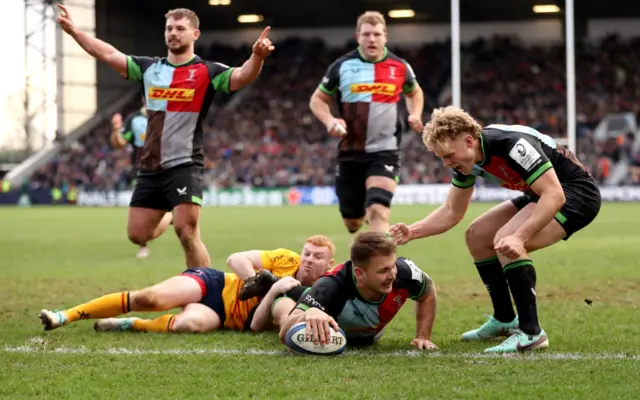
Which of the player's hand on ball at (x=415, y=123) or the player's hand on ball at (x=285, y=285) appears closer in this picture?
the player's hand on ball at (x=285, y=285)

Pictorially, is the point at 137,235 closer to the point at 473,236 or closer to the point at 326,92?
the point at 326,92

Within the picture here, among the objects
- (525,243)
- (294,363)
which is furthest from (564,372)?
(294,363)

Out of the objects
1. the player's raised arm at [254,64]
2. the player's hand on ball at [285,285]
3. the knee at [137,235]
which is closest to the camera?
the player's hand on ball at [285,285]

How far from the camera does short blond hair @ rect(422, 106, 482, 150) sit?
17.9 feet

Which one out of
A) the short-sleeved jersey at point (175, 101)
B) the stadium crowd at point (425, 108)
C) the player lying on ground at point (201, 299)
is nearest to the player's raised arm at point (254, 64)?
the short-sleeved jersey at point (175, 101)

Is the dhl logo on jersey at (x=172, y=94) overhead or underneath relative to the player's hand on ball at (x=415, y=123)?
overhead

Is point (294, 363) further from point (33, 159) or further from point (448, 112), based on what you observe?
point (33, 159)

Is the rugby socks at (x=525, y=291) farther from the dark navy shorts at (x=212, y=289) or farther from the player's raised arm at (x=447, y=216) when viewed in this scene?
the dark navy shorts at (x=212, y=289)

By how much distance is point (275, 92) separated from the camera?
43844mm

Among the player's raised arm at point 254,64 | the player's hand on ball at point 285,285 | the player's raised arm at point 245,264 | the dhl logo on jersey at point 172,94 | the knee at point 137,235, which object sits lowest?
the player's hand on ball at point 285,285

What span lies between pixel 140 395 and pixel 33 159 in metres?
38.8

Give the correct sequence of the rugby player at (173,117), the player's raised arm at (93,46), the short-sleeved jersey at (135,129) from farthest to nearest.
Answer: the short-sleeved jersey at (135,129) < the rugby player at (173,117) < the player's raised arm at (93,46)

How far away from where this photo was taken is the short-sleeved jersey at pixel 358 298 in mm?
5742

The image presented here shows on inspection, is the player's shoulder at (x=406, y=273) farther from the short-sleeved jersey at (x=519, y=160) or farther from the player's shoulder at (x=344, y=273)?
the short-sleeved jersey at (x=519, y=160)
